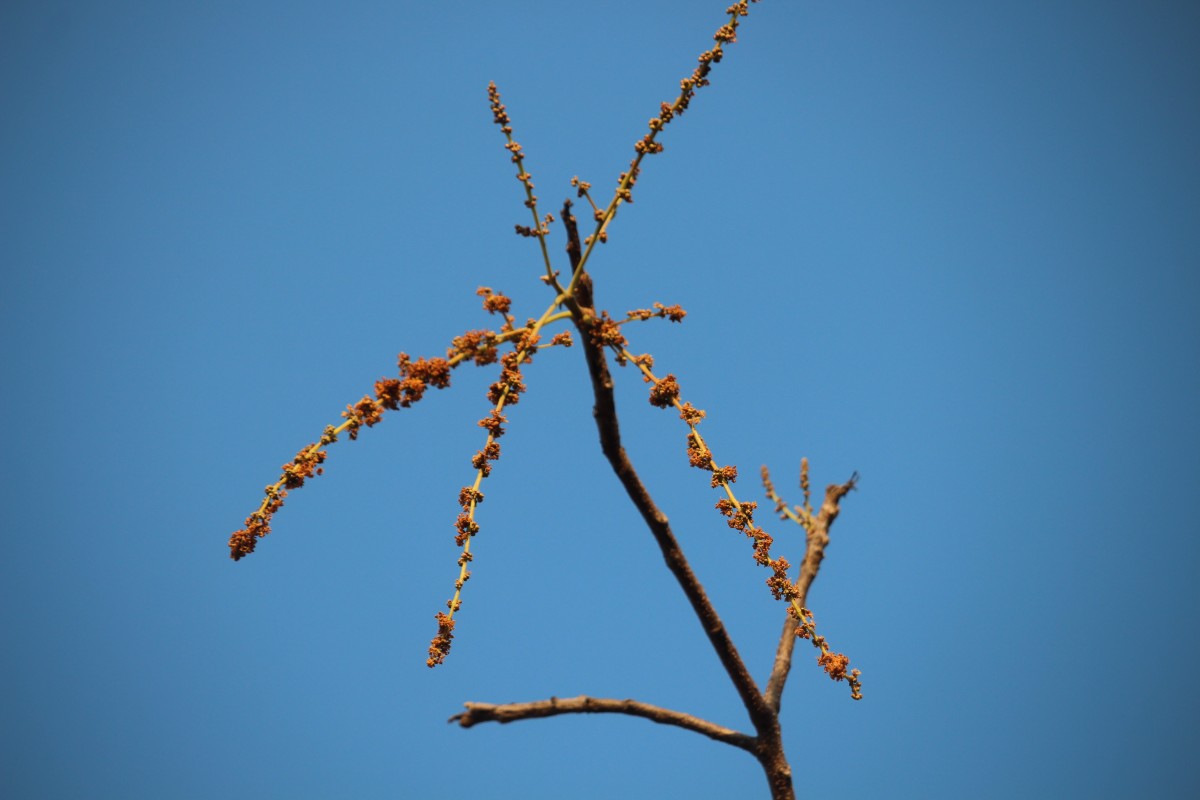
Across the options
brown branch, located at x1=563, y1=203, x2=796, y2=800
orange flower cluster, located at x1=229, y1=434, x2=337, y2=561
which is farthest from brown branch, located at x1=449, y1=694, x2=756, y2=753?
orange flower cluster, located at x1=229, y1=434, x2=337, y2=561

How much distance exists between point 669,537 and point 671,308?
1020 mm

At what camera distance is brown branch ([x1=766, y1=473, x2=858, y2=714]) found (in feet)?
13.7

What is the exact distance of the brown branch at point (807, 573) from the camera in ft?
13.7

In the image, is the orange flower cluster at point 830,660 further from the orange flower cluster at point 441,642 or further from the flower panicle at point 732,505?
the orange flower cluster at point 441,642

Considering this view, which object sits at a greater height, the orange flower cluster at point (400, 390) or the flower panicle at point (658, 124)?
the flower panicle at point (658, 124)

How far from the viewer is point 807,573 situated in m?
5.29

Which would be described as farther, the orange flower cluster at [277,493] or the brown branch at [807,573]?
the brown branch at [807,573]

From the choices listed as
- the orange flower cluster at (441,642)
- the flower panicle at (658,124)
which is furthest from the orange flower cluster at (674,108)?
the orange flower cluster at (441,642)

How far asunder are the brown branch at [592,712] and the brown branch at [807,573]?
390 millimetres

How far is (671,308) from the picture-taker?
127 inches

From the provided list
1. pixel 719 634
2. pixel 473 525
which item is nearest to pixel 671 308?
pixel 473 525

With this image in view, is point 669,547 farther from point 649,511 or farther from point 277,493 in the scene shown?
point 277,493

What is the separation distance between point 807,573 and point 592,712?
243 cm

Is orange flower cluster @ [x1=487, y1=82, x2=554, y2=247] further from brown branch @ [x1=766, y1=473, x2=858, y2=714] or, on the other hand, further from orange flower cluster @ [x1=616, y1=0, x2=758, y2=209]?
brown branch @ [x1=766, y1=473, x2=858, y2=714]
